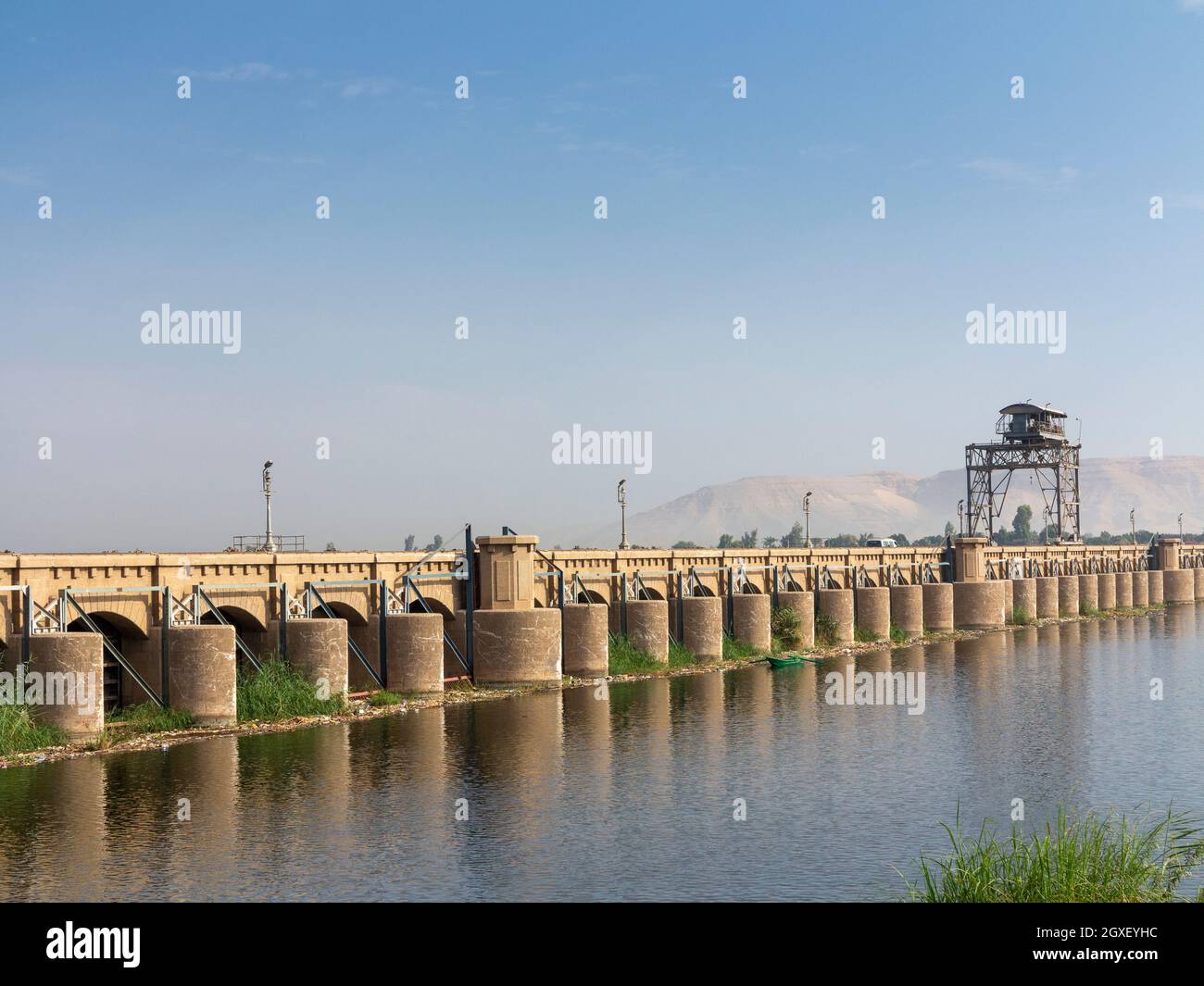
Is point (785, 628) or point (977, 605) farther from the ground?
point (785, 628)

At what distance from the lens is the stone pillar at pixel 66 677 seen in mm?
40812

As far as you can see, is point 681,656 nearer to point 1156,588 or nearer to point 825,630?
point 825,630

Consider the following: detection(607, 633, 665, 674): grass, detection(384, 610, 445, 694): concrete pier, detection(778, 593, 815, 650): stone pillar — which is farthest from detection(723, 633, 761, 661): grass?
detection(384, 610, 445, 694): concrete pier

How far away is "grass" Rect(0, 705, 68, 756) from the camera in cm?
3956

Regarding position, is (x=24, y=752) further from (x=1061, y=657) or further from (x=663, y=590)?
(x=1061, y=657)

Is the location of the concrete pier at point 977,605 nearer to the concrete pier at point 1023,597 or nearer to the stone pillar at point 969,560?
the stone pillar at point 969,560

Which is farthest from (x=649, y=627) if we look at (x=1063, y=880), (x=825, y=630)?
(x=1063, y=880)

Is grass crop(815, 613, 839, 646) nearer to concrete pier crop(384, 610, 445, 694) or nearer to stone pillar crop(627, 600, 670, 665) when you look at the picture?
stone pillar crop(627, 600, 670, 665)

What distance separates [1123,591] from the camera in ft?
421

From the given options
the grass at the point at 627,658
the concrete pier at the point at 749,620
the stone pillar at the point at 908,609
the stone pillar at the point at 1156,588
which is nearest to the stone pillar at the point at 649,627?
the grass at the point at 627,658

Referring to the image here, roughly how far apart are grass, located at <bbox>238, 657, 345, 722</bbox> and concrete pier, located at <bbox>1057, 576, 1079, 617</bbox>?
84.2 metres

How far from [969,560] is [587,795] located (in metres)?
73.2

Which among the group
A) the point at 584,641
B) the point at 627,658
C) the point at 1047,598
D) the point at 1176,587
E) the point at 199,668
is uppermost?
the point at 199,668
